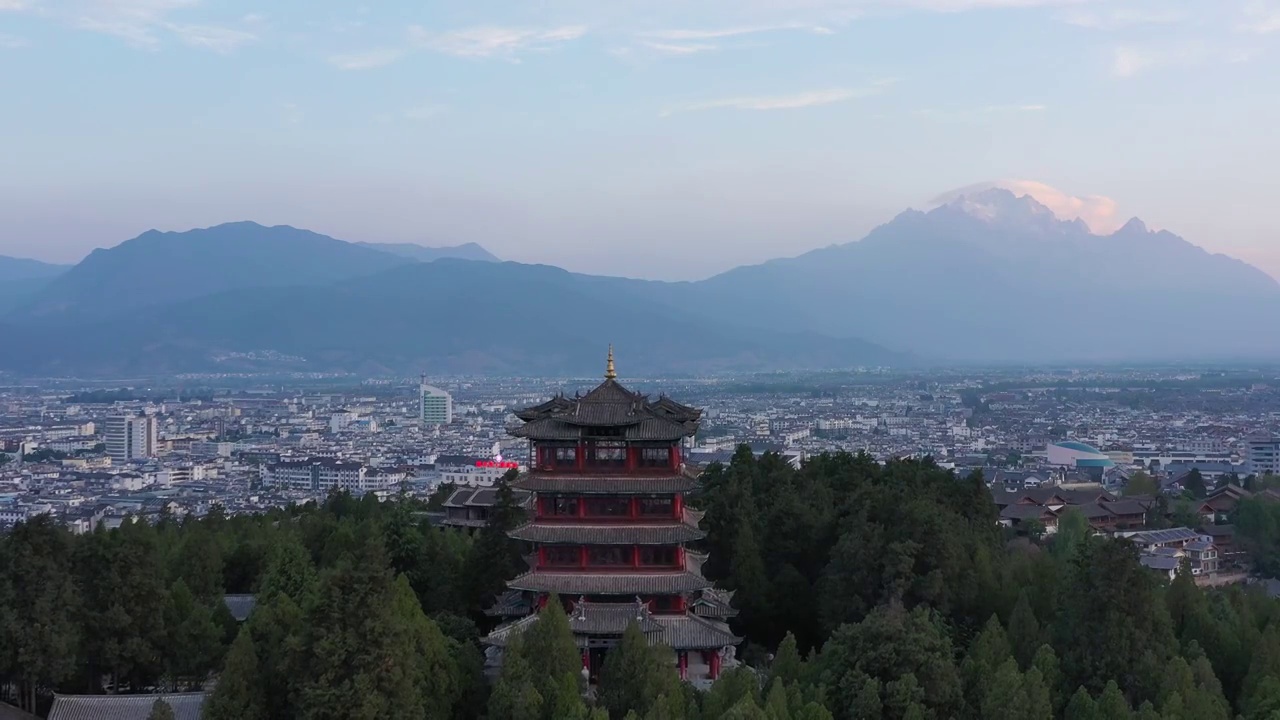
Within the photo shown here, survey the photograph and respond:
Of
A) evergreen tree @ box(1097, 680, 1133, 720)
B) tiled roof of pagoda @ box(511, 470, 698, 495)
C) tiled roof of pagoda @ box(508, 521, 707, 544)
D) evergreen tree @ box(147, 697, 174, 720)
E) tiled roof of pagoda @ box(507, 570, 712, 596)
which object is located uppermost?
tiled roof of pagoda @ box(511, 470, 698, 495)

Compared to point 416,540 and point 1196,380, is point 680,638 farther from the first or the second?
point 1196,380

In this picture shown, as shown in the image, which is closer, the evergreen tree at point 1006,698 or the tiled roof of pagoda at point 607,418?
the evergreen tree at point 1006,698

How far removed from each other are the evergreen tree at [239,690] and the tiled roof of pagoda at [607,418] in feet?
23.7

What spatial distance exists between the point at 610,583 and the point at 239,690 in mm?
7624

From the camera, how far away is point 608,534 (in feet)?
88.2

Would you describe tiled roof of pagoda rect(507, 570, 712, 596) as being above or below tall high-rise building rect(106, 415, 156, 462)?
above

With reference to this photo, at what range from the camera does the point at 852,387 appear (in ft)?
647

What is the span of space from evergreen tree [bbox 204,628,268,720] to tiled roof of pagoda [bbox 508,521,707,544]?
6.00 meters

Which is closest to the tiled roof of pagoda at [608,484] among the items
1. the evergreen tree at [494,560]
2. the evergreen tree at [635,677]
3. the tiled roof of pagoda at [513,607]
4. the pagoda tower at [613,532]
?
the pagoda tower at [613,532]

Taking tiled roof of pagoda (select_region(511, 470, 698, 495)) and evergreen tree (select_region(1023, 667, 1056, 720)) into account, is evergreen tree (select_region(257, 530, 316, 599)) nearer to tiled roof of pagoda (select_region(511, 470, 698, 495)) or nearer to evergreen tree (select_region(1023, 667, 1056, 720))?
tiled roof of pagoda (select_region(511, 470, 698, 495))

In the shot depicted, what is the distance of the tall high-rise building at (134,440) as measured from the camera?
11412cm

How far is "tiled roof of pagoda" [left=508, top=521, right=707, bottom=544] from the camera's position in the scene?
26.7 m

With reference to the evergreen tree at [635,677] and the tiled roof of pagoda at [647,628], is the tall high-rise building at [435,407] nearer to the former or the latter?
the tiled roof of pagoda at [647,628]

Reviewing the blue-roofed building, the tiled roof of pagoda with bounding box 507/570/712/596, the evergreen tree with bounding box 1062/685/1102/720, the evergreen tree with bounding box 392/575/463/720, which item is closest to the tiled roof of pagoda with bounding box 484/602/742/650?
the tiled roof of pagoda with bounding box 507/570/712/596
